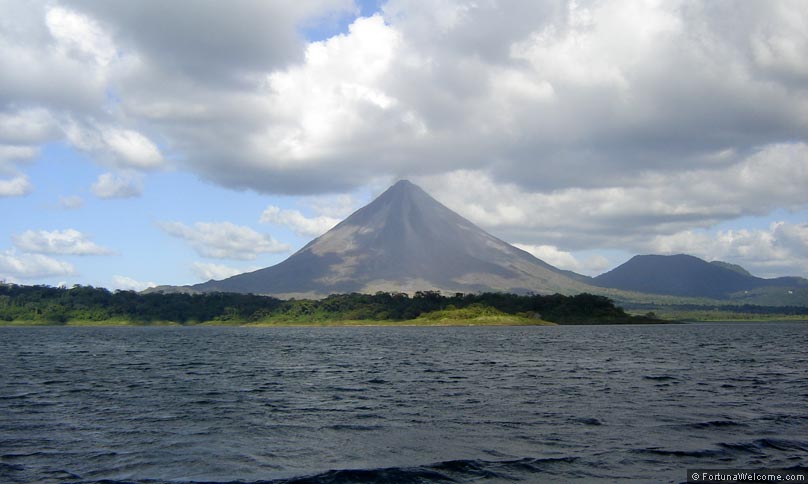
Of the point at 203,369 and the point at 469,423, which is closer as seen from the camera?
the point at 469,423

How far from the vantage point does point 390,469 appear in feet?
82.1

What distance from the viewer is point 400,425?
113 feet

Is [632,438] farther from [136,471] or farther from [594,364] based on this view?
[594,364]

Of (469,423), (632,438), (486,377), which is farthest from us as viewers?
(486,377)

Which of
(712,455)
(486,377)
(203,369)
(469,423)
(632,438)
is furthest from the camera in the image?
(203,369)

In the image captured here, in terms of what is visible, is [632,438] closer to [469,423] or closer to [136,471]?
[469,423]

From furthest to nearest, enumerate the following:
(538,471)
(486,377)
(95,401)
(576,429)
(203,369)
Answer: (203,369), (486,377), (95,401), (576,429), (538,471)

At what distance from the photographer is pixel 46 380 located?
58.4 metres

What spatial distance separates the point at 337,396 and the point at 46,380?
1196 inches

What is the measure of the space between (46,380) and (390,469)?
46.4 metres

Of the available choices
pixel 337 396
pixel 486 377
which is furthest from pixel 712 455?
pixel 486 377

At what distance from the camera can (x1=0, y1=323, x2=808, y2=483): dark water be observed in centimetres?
2523

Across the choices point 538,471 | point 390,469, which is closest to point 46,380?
point 390,469

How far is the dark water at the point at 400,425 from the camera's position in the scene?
2523 centimetres
